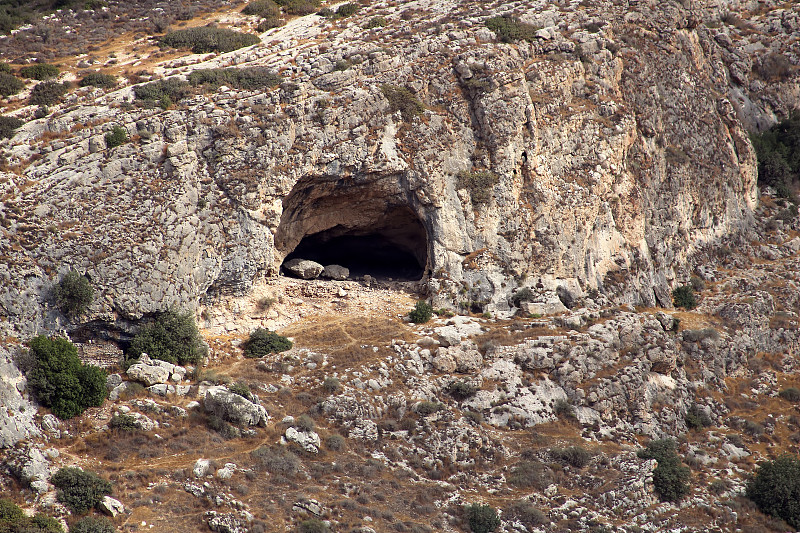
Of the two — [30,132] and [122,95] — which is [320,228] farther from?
[30,132]

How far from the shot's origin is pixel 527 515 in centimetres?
3027

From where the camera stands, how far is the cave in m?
42.3

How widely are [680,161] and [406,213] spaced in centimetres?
2122

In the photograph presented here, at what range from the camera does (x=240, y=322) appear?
39.1 m

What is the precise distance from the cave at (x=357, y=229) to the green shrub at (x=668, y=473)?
1797 cm

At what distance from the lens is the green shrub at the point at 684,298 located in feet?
155

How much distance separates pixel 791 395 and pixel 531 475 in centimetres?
2037

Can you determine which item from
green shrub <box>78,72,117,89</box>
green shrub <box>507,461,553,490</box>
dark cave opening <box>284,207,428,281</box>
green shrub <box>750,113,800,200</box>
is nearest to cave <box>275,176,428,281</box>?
dark cave opening <box>284,207,428,281</box>

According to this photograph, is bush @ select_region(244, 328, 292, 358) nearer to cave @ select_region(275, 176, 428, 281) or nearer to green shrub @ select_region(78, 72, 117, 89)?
cave @ select_region(275, 176, 428, 281)

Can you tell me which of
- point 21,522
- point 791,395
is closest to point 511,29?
point 791,395

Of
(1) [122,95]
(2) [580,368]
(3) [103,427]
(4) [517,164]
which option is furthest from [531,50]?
(3) [103,427]

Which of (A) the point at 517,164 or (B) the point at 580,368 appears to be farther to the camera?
(A) the point at 517,164

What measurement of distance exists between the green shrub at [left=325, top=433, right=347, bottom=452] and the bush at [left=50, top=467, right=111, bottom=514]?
979cm

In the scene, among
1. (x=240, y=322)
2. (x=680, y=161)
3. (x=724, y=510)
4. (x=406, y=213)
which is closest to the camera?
(x=724, y=510)
